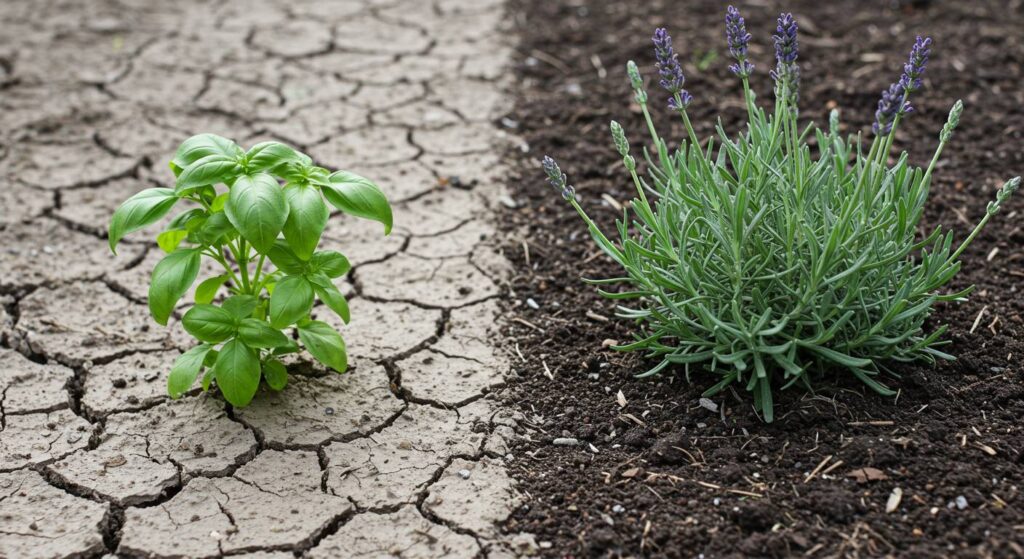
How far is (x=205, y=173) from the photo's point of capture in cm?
272

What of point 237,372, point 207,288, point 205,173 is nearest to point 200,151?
point 205,173

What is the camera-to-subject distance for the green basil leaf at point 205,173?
271 centimetres

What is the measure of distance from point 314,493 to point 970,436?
5.90 ft

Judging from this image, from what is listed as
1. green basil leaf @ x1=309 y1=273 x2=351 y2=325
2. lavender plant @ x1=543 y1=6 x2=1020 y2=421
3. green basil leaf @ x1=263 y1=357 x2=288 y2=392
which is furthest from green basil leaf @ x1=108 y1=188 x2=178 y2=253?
lavender plant @ x1=543 y1=6 x2=1020 y2=421

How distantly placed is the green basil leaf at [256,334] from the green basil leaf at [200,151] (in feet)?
1.55

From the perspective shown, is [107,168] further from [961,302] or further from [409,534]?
[961,302]

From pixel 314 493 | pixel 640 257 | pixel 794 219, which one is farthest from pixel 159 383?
pixel 794 219

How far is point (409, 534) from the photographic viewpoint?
105 inches

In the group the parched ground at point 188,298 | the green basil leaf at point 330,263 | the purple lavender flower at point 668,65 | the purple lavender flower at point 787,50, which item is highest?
the purple lavender flower at point 787,50

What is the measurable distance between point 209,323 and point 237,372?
16 cm

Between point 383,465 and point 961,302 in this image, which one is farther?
point 961,302

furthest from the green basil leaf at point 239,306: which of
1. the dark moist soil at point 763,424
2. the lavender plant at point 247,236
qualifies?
the dark moist soil at point 763,424

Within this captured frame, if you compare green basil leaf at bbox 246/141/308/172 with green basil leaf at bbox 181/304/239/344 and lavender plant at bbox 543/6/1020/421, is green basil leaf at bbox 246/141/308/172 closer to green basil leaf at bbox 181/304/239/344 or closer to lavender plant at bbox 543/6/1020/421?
green basil leaf at bbox 181/304/239/344

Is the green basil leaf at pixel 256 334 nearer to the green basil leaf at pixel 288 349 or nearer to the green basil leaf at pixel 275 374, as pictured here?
the green basil leaf at pixel 288 349
